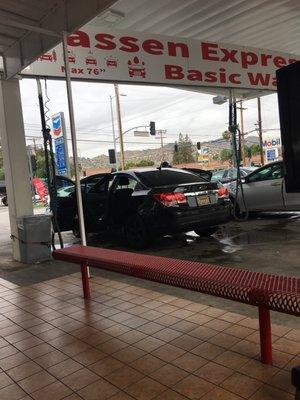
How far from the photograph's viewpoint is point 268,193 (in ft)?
33.0

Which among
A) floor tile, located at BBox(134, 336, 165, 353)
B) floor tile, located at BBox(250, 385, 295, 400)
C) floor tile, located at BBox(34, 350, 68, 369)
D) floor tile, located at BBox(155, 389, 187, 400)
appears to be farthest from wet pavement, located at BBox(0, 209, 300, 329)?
floor tile, located at BBox(34, 350, 68, 369)

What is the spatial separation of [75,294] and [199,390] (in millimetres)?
2663

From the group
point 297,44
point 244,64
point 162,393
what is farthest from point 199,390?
point 297,44

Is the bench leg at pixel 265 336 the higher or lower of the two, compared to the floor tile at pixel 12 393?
higher

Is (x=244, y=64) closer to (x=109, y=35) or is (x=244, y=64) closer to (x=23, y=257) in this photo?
(x=109, y=35)

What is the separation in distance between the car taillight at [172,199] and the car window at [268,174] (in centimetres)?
387

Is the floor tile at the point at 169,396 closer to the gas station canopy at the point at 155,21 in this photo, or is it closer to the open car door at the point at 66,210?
the gas station canopy at the point at 155,21

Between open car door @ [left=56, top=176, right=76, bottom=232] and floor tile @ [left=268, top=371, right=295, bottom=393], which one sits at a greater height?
open car door @ [left=56, top=176, right=76, bottom=232]

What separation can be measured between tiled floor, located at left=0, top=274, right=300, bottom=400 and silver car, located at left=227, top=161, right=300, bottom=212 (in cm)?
591

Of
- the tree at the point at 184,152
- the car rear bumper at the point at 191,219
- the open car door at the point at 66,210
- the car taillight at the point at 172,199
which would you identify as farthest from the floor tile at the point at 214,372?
the tree at the point at 184,152

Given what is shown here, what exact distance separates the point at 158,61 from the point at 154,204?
3.00m

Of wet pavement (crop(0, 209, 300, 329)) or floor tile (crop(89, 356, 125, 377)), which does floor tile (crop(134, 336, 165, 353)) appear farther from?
wet pavement (crop(0, 209, 300, 329))

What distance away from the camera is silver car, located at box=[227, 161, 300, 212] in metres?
9.71

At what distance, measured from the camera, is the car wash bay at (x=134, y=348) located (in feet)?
9.20
